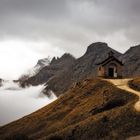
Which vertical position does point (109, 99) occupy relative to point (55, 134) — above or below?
above

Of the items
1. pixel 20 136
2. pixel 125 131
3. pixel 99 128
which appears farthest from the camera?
pixel 20 136

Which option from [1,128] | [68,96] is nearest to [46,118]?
[68,96]

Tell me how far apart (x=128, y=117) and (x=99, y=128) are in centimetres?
513

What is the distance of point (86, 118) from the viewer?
274 ft

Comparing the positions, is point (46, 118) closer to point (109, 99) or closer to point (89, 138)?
point (109, 99)

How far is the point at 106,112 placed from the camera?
78.1 metres

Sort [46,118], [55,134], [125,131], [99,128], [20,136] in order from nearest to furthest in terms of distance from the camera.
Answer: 1. [125,131]
2. [99,128]
3. [55,134]
4. [20,136]
5. [46,118]

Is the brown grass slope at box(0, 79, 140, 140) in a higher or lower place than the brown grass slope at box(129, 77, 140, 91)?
lower

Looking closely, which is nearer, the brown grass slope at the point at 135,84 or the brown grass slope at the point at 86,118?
the brown grass slope at the point at 86,118

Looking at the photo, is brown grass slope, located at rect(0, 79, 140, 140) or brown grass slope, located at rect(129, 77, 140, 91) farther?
brown grass slope, located at rect(129, 77, 140, 91)

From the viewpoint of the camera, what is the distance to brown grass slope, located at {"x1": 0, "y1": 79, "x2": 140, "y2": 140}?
71.2 m

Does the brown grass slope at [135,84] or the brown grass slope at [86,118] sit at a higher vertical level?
the brown grass slope at [135,84]

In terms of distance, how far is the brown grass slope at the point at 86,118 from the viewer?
71250mm

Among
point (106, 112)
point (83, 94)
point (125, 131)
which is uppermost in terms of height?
point (83, 94)
